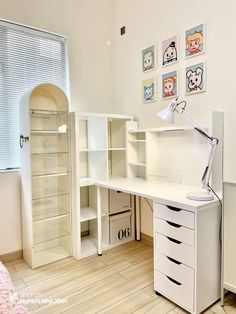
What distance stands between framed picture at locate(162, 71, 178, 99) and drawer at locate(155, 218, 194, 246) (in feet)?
4.24

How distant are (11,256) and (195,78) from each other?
2.52 metres

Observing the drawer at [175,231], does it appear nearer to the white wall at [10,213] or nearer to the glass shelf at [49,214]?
the glass shelf at [49,214]

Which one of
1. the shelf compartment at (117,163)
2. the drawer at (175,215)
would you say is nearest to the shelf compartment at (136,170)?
the shelf compartment at (117,163)

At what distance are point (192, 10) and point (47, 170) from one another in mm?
2120

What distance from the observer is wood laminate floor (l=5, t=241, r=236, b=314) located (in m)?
1.76

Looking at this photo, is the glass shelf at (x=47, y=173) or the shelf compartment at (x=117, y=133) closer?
the glass shelf at (x=47, y=173)

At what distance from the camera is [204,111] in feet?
7.21

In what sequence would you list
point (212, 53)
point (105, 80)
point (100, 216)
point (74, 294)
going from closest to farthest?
point (74, 294)
point (212, 53)
point (100, 216)
point (105, 80)

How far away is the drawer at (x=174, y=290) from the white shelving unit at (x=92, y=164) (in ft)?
3.04

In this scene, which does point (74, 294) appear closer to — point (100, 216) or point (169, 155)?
point (100, 216)

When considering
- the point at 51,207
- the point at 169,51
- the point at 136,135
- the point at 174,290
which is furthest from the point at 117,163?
the point at 174,290

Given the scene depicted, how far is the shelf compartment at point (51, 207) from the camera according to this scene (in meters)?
2.52

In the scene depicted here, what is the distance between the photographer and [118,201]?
281 centimetres

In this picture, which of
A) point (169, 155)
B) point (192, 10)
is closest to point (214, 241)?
point (169, 155)
